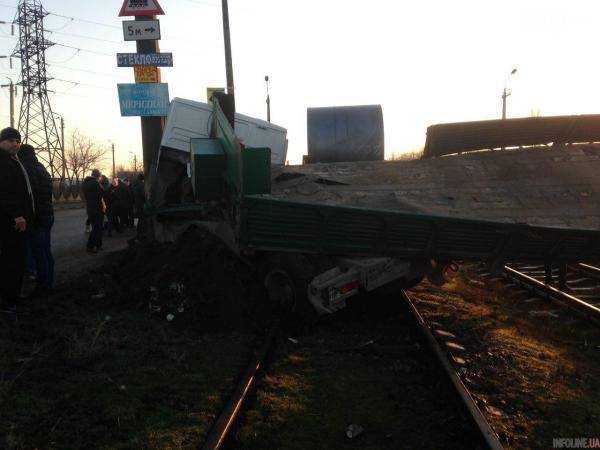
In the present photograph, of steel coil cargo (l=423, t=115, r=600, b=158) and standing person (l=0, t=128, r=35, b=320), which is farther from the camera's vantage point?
steel coil cargo (l=423, t=115, r=600, b=158)

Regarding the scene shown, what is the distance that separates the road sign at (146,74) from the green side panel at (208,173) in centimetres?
412

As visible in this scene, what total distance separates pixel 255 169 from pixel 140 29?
6134 mm

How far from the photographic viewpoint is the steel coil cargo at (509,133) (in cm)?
601

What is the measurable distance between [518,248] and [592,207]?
0.97 metres

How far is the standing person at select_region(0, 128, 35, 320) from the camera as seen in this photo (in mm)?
5297

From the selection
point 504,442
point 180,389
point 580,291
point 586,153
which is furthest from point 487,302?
point 180,389

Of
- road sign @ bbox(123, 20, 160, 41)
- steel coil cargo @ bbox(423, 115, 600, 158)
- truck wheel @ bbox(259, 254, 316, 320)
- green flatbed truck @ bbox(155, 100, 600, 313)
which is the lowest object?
truck wheel @ bbox(259, 254, 316, 320)

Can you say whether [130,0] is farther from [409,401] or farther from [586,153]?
[409,401]

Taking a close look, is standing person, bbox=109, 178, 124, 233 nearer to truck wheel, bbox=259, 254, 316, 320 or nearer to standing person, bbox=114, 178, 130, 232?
standing person, bbox=114, 178, 130, 232

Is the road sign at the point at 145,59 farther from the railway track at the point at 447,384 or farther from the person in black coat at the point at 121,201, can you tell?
the railway track at the point at 447,384

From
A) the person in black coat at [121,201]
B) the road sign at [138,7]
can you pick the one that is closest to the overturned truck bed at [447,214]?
the road sign at [138,7]

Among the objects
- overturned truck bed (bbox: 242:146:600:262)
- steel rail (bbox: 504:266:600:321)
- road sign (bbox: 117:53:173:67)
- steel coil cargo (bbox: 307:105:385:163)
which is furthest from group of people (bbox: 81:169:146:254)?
steel rail (bbox: 504:266:600:321)

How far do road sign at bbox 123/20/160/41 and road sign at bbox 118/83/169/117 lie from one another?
901mm

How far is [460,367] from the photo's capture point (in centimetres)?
434
